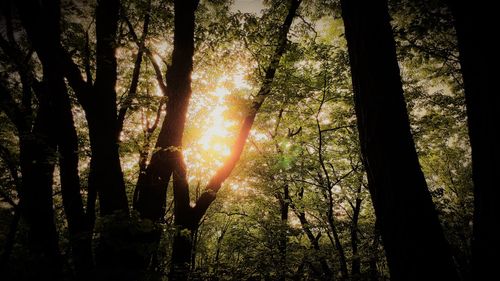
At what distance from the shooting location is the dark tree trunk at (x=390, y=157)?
5.96 feet

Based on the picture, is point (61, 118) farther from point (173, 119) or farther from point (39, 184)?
point (173, 119)

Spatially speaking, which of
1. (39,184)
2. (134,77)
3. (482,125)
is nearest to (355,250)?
(134,77)

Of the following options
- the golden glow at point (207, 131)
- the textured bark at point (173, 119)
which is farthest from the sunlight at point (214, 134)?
the textured bark at point (173, 119)

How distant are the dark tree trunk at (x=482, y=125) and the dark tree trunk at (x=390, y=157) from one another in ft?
0.74

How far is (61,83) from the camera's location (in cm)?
411

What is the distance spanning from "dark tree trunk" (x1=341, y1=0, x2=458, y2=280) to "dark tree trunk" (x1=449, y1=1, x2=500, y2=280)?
0.23 m

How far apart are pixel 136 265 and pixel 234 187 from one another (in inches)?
406

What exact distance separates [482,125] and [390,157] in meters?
0.57

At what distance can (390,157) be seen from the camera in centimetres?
199

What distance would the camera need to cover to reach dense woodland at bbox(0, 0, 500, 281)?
184 centimetres

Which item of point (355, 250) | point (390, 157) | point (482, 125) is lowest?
point (355, 250)

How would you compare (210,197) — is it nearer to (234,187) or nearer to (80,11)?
(80,11)

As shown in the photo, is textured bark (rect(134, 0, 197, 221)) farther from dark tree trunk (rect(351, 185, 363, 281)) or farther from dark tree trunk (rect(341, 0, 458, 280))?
dark tree trunk (rect(351, 185, 363, 281))

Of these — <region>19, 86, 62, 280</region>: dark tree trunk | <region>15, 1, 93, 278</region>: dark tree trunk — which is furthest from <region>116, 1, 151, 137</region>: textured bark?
<region>19, 86, 62, 280</region>: dark tree trunk
